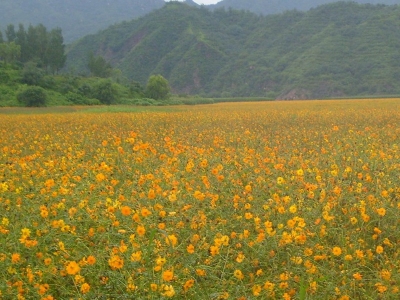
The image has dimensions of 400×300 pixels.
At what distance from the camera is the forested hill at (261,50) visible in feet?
221

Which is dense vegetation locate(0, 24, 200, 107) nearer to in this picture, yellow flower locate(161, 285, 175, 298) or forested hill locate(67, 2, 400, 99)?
forested hill locate(67, 2, 400, 99)

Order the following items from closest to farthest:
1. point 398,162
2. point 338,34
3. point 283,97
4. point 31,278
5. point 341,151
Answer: point 31,278 < point 398,162 < point 341,151 < point 283,97 < point 338,34

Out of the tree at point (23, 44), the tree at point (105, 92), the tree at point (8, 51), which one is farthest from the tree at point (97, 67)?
the tree at point (105, 92)

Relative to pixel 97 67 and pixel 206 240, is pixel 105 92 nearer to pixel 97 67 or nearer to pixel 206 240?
pixel 97 67

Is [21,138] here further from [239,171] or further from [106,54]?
[106,54]

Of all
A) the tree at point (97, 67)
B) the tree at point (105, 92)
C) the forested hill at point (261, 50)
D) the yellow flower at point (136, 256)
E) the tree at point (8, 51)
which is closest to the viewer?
the yellow flower at point (136, 256)

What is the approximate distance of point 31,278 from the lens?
2.89 metres

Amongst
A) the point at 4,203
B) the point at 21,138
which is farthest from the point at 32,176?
the point at 21,138

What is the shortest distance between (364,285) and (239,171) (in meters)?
2.57

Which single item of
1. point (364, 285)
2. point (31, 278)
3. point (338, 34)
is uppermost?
Answer: point (338, 34)

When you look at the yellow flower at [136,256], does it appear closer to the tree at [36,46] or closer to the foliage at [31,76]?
the foliage at [31,76]

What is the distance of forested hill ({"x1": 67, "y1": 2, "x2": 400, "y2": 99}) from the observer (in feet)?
221

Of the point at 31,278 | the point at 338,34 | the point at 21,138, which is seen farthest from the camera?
the point at 338,34

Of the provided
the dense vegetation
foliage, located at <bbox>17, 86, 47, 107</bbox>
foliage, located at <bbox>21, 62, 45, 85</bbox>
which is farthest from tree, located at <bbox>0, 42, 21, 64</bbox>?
foliage, located at <bbox>17, 86, 47, 107</bbox>
